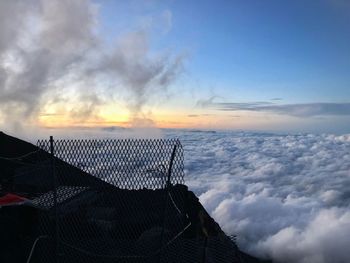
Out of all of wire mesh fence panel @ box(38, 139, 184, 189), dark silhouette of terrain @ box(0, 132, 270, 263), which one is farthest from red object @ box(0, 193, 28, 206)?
wire mesh fence panel @ box(38, 139, 184, 189)

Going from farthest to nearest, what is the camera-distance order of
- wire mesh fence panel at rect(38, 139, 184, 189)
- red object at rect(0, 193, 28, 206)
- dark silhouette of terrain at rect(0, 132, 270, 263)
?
red object at rect(0, 193, 28, 206), dark silhouette of terrain at rect(0, 132, 270, 263), wire mesh fence panel at rect(38, 139, 184, 189)

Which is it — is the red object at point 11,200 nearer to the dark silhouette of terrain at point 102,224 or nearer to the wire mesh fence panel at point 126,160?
the dark silhouette of terrain at point 102,224

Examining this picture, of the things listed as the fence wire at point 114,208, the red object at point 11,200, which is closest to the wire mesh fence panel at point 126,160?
the fence wire at point 114,208

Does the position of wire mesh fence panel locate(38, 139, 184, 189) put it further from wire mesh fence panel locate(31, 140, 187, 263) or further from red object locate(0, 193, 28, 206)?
red object locate(0, 193, 28, 206)

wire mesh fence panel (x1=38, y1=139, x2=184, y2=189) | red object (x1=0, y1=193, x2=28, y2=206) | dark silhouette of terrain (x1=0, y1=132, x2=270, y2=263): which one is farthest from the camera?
red object (x1=0, y1=193, x2=28, y2=206)

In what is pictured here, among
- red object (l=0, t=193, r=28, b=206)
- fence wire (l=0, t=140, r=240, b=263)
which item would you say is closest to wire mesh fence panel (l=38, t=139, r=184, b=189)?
fence wire (l=0, t=140, r=240, b=263)

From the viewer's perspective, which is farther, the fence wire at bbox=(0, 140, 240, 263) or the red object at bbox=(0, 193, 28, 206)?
the red object at bbox=(0, 193, 28, 206)

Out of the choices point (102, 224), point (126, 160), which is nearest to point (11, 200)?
point (102, 224)

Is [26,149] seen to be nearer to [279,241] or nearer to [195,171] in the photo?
[279,241]

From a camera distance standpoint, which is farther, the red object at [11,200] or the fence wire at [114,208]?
the red object at [11,200]

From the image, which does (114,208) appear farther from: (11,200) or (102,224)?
(11,200)

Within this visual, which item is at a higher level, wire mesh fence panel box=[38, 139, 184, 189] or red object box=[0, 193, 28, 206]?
wire mesh fence panel box=[38, 139, 184, 189]
